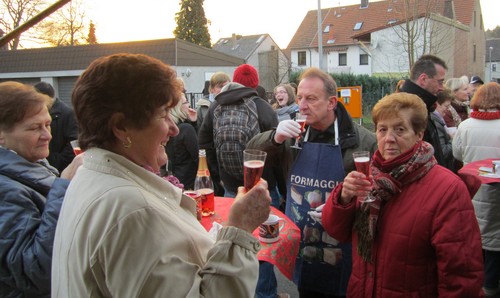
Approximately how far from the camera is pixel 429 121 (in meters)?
3.44

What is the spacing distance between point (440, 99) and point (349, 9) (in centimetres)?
4387

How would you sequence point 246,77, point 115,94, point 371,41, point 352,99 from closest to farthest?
point 115,94
point 246,77
point 352,99
point 371,41

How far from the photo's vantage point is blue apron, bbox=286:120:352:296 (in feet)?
8.80

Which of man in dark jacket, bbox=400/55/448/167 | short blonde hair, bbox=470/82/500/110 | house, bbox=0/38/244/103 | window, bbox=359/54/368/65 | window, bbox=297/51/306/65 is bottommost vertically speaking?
short blonde hair, bbox=470/82/500/110

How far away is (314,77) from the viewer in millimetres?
2914

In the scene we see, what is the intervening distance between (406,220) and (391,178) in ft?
A: 0.82

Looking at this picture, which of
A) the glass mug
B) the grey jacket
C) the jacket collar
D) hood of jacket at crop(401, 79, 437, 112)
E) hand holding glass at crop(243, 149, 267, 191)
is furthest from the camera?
hood of jacket at crop(401, 79, 437, 112)

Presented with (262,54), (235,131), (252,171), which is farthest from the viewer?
(262,54)

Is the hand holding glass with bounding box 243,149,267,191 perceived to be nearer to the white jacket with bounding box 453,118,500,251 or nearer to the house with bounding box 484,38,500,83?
the white jacket with bounding box 453,118,500,251

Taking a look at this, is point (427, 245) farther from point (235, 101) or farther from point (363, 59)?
point (363, 59)

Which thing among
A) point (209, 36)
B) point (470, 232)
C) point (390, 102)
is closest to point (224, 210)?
point (390, 102)

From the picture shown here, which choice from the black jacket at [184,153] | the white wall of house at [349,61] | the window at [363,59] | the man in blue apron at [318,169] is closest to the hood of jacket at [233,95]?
the black jacket at [184,153]

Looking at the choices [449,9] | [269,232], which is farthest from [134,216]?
[449,9]

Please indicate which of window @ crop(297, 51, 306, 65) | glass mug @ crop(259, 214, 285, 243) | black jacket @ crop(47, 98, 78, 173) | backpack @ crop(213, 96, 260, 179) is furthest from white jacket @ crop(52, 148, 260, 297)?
window @ crop(297, 51, 306, 65)
